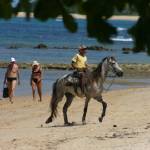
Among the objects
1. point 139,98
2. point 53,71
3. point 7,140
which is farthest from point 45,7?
point 53,71

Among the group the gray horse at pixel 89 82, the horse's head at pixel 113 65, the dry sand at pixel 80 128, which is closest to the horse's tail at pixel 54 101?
the gray horse at pixel 89 82

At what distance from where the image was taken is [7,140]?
14016 mm

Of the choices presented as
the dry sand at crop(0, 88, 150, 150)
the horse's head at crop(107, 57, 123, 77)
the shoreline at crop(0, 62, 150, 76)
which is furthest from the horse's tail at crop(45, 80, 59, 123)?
the shoreline at crop(0, 62, 150, 76)

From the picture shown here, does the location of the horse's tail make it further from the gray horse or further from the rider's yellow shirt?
the rider's yellow shirt

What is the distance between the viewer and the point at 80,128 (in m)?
15.4

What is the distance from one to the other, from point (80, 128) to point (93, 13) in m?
11.7

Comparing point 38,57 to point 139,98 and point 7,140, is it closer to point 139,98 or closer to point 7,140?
point 139,98

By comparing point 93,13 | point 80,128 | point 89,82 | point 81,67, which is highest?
point 93,13

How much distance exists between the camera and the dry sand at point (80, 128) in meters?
12.5

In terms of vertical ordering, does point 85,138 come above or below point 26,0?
below

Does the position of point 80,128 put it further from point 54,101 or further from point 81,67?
point 81,67

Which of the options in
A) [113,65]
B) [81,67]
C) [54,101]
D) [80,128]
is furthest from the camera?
[54,101]

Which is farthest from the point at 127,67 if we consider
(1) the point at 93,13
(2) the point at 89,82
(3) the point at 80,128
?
(1) the point at 93,13

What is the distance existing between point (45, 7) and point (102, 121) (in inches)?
505
